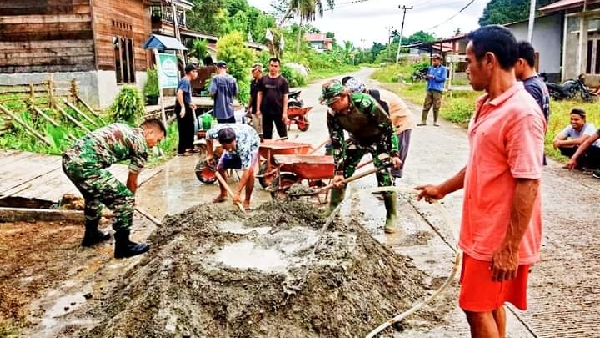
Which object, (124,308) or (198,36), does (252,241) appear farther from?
(198,36)

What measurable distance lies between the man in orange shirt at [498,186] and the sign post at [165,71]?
9727 millimetres

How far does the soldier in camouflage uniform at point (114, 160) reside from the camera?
5254 millimetres

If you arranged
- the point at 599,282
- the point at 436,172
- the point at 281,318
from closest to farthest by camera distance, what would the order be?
the point at 281,318 → the point at 599,282 → the point at 436,172

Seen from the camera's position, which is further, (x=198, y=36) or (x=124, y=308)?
(x=198, y=36)

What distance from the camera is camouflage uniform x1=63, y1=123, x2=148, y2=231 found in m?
5.25

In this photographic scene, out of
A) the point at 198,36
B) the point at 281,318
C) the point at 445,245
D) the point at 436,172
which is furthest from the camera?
the point at 198,36

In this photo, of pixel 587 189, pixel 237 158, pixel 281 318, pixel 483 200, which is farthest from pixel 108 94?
pixel 483 200

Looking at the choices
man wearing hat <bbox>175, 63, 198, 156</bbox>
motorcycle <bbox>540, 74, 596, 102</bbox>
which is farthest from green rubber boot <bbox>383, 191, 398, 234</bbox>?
motorcycle <bbox>540, 74, 596, 102</bbox>

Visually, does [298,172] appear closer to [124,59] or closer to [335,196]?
[335,196]

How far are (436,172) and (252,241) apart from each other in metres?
4.91

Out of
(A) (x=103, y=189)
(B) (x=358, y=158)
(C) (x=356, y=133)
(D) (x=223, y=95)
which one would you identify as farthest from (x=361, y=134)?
(D) (x=223, y=95)

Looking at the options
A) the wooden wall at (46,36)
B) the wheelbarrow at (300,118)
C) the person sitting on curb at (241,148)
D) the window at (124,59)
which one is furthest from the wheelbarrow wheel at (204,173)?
the window at (124,59)

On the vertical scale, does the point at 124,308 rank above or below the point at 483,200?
below

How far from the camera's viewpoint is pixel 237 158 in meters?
7.21
